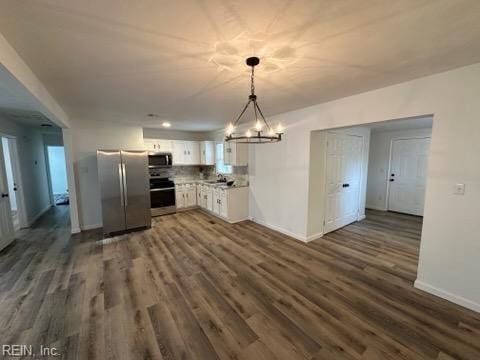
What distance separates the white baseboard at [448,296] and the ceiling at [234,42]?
2.47m

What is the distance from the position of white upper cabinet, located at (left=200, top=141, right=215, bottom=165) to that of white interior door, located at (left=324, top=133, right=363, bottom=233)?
→ 3.37 meters

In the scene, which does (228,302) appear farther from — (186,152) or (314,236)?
(186,152)

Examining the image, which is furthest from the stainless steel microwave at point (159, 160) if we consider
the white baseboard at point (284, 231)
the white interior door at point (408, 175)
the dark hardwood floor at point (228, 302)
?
the white interior door at point (408, 175)

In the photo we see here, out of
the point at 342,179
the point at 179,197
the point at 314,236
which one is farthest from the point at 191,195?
the point at 342,179

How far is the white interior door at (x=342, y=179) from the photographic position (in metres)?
4.09

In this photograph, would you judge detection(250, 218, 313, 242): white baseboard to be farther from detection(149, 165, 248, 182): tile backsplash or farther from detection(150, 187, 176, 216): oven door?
detection(150, 187, 176, 216): oven door

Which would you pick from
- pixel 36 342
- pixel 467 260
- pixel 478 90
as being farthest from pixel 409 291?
pixel 36 342

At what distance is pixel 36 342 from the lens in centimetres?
177

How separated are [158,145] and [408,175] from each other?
7.14 meters

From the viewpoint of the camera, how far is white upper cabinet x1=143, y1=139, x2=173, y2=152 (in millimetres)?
5555

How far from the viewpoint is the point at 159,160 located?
558cm

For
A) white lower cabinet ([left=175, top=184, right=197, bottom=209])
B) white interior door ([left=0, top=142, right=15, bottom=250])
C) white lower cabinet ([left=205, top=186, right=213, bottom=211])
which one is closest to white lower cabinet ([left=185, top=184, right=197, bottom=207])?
white lower cabinet ([left=175, top=184, right=197, bottom=209])

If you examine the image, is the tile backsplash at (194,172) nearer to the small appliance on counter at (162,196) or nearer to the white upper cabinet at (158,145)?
the small appliance on counter at (162,196)

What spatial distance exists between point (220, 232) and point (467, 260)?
3637 mm
